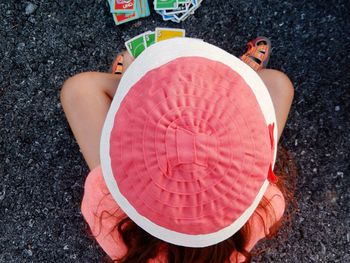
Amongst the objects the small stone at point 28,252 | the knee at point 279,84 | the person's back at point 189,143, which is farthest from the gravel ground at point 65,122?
the person's back at point 189,143

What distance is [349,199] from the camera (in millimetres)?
1958

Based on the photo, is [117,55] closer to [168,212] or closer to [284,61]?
[284,61]

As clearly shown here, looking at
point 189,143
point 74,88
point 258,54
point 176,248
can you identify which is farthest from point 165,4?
point 189,143

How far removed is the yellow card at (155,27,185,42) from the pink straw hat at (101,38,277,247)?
89 centimetres

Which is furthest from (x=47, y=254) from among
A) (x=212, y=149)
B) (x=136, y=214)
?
(x=212, y=149)

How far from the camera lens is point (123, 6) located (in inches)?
77.0

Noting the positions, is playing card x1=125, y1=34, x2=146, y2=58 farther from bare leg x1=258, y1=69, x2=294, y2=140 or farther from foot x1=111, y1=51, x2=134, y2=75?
bare leg x1=258, y1=69, x2=294, y2=140

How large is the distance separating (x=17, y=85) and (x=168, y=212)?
1.29 m

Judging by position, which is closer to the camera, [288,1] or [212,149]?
[212,149]

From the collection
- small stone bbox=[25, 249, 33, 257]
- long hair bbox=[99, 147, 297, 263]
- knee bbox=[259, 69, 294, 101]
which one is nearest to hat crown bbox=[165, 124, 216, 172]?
long hair bbox=[99, 147, 297, 263]

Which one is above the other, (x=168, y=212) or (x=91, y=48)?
(x=168, y=212)

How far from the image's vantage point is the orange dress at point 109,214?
59.6 inches

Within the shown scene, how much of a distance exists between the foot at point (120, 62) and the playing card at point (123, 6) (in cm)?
18

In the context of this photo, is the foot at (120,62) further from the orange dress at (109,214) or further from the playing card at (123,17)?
the orange dress at (109,214)
